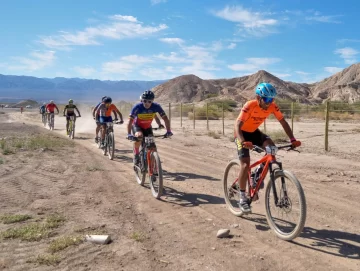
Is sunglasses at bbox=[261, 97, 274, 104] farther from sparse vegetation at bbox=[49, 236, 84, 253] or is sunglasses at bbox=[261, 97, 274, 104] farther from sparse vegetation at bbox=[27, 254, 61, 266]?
sparse vegetation at bbox=[27, 254, 61, 266]

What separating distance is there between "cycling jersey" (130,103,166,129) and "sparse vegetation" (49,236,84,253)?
3.79 metres

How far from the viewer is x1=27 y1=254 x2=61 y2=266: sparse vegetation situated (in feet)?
14.1

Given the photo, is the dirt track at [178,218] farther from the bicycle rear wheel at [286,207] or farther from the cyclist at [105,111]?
the cyclist at [105,111]

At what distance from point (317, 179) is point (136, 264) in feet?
20.6

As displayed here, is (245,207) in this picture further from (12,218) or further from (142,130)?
(12,218)

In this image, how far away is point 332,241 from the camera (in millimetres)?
5020

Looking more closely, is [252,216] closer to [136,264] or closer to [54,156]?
[136,264]

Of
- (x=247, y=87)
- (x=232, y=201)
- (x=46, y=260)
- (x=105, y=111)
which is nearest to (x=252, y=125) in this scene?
(x=232, y=201)

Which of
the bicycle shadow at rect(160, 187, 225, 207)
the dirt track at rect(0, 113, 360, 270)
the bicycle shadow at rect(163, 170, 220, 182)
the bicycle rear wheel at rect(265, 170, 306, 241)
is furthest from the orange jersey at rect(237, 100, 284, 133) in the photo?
the bicycle shadow at rect(163, 170, 220, 182)

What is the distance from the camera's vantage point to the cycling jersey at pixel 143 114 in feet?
27.4

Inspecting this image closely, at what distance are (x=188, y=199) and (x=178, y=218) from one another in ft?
4.00

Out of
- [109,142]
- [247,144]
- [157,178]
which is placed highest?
[247,144]

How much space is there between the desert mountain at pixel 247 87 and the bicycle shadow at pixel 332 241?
3228 inches

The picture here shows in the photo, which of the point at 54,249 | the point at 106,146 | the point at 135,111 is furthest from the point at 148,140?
the point at 106,146
